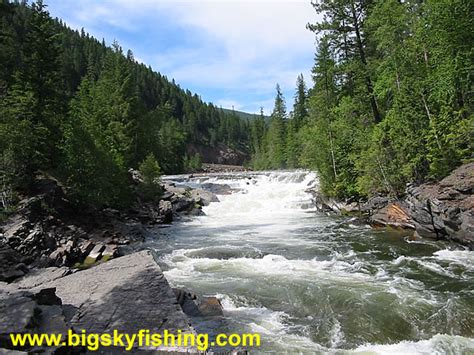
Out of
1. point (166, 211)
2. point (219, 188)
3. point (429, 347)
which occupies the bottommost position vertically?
point (429, 347)

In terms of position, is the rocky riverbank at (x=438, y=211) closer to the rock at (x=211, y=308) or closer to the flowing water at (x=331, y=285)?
the flowing water at (x=331, y=285)

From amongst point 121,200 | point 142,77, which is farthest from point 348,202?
point 142,77

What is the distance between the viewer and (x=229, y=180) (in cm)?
4388

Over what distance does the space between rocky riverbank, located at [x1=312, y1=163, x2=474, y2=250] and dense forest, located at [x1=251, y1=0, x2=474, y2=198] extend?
1.53 m

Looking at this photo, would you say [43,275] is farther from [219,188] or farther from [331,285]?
[219,188]

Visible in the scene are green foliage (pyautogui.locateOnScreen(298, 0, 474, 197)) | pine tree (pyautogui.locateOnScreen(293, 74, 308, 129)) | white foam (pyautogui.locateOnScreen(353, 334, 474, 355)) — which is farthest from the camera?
pine tree (pyautogui.locateOnScreen(293, 74, 308, 129))

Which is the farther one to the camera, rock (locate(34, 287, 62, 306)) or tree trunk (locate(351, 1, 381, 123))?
tree trunk (locate(351, 1, 381, 123))

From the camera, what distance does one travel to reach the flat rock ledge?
605 centimetres

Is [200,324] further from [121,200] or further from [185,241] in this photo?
[121,200]

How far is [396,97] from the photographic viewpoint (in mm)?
20031

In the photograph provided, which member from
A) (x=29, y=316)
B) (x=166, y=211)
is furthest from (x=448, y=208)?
(x=166, y=211)

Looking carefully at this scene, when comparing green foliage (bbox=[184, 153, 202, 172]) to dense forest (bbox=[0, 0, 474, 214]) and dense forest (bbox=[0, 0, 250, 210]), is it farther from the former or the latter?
dense forest (bbox=[0, 0, 474, 214])

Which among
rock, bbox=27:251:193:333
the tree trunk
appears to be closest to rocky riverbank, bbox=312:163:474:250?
the tree trunk

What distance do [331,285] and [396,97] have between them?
13841 mm
